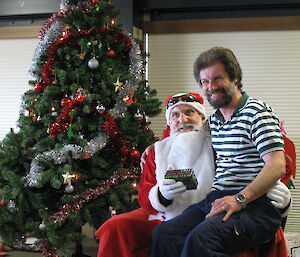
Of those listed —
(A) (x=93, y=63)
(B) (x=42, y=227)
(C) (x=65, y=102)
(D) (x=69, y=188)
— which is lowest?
(B) (x=42, y=227)

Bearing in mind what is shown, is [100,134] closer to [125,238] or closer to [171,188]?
[125,238]

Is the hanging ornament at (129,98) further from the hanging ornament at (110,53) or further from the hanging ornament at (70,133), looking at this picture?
the hanging ornament at (70,133)

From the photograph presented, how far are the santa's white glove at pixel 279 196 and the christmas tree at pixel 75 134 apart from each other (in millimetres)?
1525

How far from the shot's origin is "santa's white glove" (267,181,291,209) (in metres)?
1.81

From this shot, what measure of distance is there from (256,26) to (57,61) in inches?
84.0

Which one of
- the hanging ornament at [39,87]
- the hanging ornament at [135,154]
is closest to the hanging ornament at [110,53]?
the hanging ornament at [39,87]

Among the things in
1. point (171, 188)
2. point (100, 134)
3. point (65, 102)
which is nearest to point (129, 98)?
point (100, 134)

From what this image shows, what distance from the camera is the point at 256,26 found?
4.38 metres

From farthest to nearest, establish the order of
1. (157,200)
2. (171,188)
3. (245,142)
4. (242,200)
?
(157,200), (171,188), (245,142), (242,200)

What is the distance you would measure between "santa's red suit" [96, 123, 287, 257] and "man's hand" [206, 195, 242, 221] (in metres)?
0.38

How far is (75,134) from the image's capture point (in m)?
3.15

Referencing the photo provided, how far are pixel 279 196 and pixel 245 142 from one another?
263mm

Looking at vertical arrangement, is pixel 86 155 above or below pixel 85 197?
above

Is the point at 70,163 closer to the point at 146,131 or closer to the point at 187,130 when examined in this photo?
the point at 146,131
